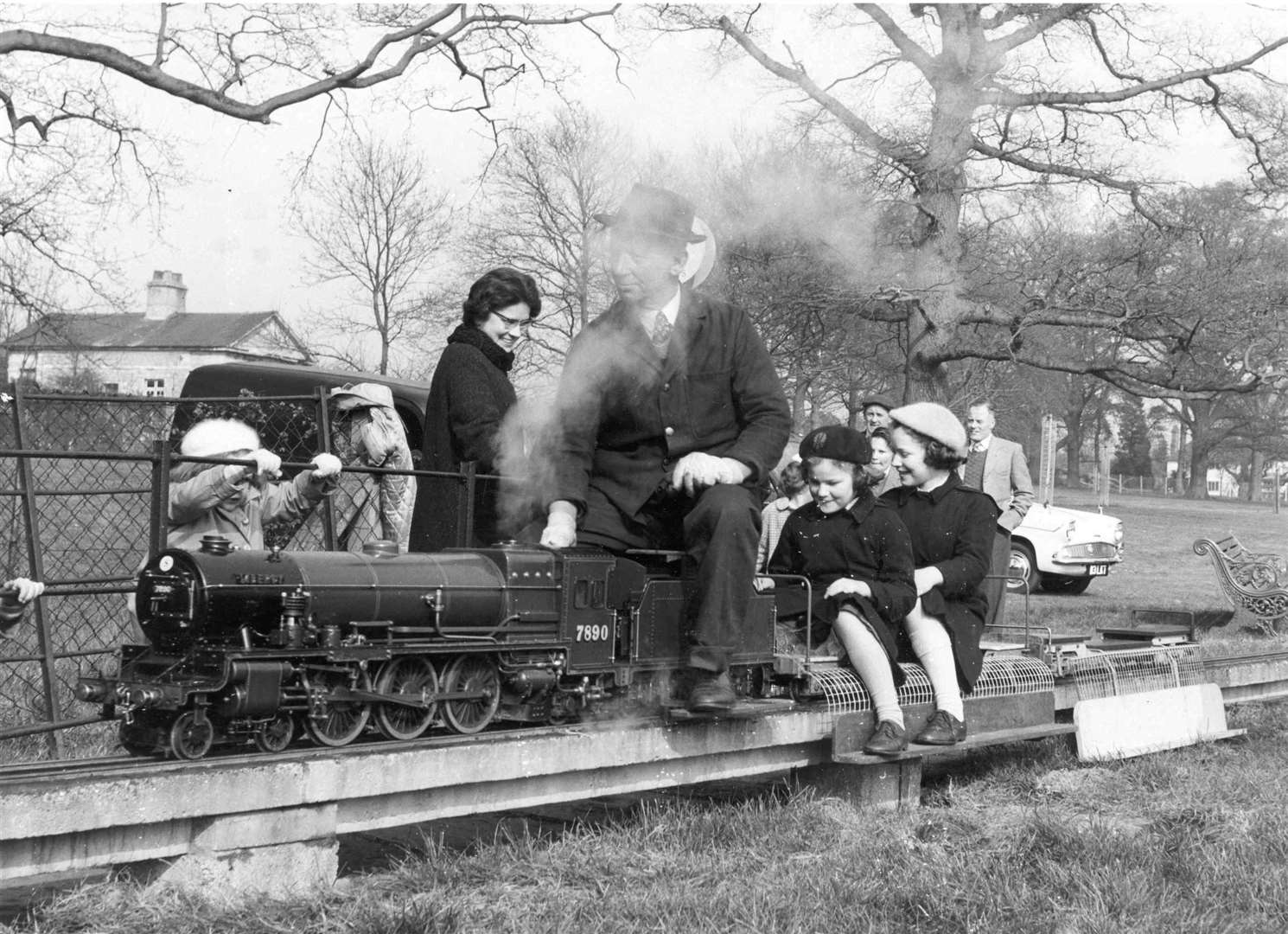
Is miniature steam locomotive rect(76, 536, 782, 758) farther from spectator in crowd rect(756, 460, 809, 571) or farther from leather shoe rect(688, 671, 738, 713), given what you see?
spectator in crowd rect(756, 460, 809, 571)

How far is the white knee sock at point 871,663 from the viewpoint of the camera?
227 inches

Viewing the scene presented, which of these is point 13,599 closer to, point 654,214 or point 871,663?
point 654,214

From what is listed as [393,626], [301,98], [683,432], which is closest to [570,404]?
[683,432]

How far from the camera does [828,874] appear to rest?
4246 mm

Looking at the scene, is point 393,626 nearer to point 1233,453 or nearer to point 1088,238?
point 1088,238

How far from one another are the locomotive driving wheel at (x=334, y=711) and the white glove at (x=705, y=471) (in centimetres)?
141

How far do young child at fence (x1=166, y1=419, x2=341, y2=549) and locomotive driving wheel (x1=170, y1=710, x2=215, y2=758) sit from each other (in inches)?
31.7

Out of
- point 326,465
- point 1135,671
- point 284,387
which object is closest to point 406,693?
point 326,465

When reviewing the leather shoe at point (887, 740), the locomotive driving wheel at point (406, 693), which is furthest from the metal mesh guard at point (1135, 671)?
the locomotive driving wheel at point (406, 693)

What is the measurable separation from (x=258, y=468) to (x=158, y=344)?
33.1m

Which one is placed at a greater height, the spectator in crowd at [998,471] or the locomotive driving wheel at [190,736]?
the spectator in crowd at [998,471]

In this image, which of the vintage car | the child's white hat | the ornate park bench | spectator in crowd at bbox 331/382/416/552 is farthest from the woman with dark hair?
the vintage car

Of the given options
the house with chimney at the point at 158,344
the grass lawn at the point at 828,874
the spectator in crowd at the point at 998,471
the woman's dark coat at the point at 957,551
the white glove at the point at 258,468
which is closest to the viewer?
the grass lawn at the point at 828,874

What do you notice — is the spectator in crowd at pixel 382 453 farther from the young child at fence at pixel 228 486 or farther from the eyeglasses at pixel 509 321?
the young child at fence at pixel 228 486
